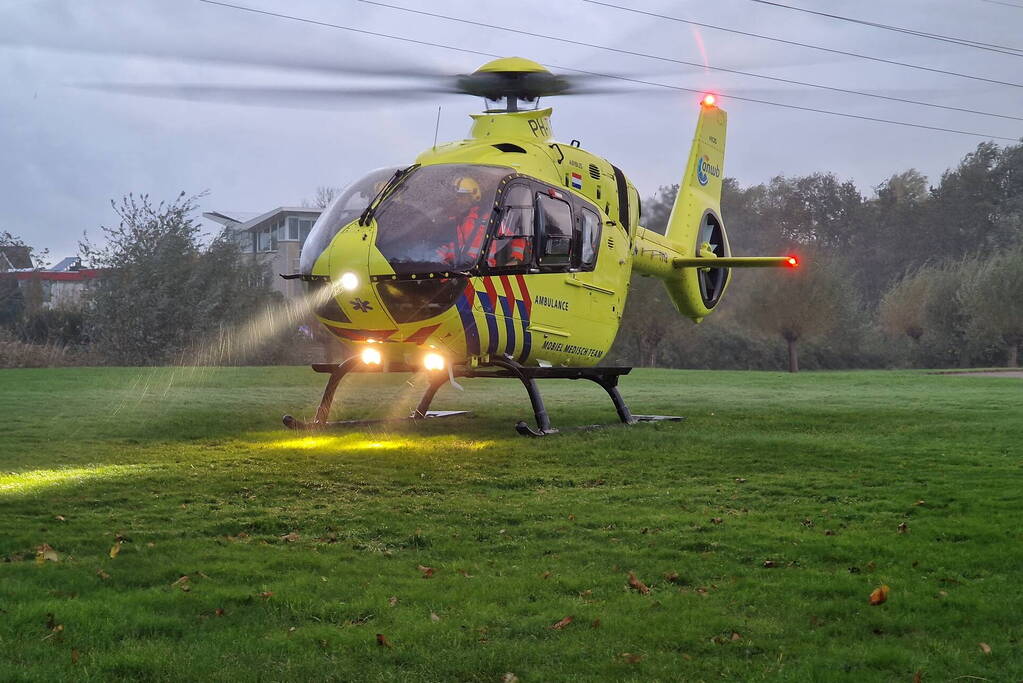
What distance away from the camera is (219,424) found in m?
12.5

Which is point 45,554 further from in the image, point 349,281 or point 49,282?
point 49,282

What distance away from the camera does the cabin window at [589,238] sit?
1185 cm

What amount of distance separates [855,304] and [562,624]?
46.8 meters

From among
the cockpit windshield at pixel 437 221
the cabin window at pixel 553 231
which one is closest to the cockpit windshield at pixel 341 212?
the cockpit windshield at pixel 437 221

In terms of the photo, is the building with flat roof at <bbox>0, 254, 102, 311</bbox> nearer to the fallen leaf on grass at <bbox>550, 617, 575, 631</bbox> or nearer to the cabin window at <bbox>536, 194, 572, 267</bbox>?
the cabin window at <bbox>536, 194, 572, 267</bbox>

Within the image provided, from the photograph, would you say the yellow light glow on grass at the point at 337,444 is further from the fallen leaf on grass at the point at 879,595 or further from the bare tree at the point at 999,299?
the bare tree at the point at 999,299

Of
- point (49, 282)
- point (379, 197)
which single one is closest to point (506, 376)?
point (379, 197)

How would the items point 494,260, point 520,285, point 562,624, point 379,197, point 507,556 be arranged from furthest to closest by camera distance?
point 520,285
point 379,197
point 494,260
point 507,556
point 562,624

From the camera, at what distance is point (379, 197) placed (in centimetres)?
1055

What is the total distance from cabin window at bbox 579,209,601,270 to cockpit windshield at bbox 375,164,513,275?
1611 millimetres

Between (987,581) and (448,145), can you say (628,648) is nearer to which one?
(987,581)

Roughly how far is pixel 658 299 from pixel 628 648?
3909 centimetres

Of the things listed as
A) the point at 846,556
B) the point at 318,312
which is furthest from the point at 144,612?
the point at 318,312

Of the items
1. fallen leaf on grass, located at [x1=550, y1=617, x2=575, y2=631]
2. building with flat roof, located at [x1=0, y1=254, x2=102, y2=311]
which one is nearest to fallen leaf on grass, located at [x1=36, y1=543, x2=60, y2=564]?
fallen leaf on grass, located at [x1=550, y1=617, x2=575, y2=631]
